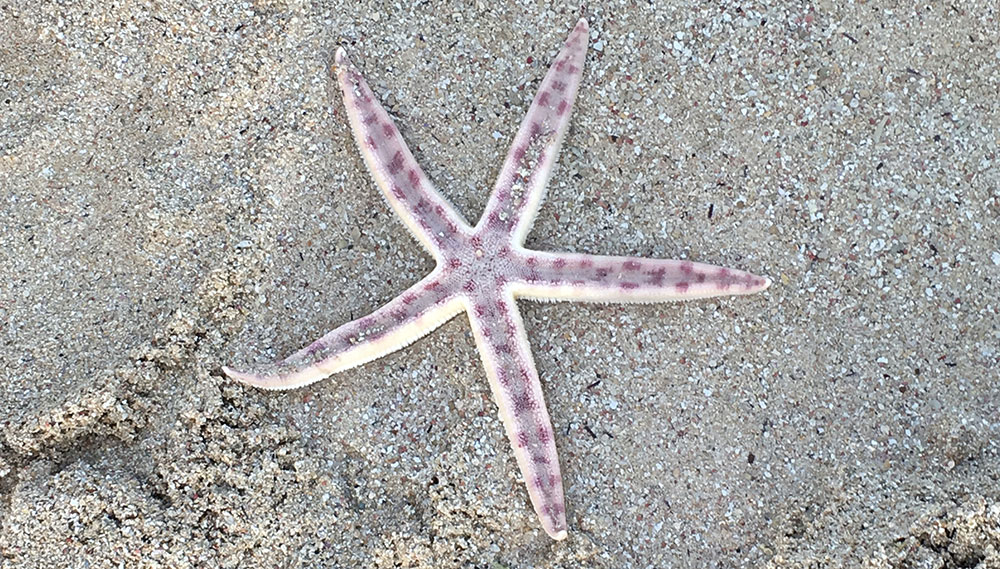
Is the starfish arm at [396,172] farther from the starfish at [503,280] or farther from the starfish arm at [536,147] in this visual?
the starfish arm at [536,147]

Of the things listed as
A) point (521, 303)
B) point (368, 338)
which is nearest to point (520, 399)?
point (521, 303)

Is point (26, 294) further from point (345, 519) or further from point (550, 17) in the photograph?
point (550, 17)

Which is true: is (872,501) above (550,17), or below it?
below

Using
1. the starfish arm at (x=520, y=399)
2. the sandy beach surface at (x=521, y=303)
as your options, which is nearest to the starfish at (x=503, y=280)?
the starfish arm at (x=520, y=399)

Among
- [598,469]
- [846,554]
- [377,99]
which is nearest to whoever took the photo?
[846,554]

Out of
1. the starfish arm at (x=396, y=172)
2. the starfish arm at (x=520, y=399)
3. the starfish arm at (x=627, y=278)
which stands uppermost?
the starfish arm at (x=396, y=172)

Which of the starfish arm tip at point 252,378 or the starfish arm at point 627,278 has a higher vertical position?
the starfish arm at point 627,278

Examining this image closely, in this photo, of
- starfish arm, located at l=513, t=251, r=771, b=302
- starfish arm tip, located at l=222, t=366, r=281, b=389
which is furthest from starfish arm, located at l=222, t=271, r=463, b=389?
starfish arm, located at l=513, t=251, r=771, b=302

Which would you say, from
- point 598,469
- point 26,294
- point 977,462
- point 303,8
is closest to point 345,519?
point 598,469
